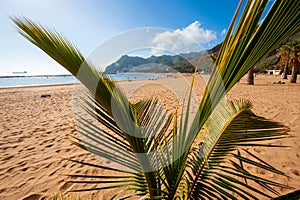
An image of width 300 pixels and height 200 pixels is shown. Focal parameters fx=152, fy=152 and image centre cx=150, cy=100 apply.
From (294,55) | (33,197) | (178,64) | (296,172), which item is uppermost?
(294,55)

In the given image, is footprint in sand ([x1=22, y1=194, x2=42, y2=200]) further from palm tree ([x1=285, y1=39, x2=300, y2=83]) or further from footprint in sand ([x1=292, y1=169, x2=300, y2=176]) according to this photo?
palm tree ([x1=285, y1=39, x2=300, y2=83])

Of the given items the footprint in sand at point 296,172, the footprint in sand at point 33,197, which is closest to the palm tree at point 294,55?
the footprint in sand at point 296,172

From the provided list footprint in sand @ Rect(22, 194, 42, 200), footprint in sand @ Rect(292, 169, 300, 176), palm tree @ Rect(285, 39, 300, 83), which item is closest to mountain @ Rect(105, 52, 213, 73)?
footprint in sand @ Rect(22, 194, 42, 200)

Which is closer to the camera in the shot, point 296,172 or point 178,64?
point 296,172

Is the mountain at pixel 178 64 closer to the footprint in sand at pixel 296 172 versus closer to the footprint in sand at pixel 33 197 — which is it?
the footprint in sand at pixel 33 197

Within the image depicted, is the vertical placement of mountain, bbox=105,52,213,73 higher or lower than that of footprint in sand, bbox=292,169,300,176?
higher

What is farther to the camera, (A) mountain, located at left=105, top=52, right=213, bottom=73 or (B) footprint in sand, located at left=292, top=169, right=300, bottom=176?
(B) footprint in sand, located at left=292, top=169, right=300, bottom=176

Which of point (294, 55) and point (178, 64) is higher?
point (294, 55)

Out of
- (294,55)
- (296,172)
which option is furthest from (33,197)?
(294,55)

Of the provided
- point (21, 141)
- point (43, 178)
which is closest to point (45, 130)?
point (21, 141)

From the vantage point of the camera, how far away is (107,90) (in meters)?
0.63

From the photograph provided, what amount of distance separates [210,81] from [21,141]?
5.19 m

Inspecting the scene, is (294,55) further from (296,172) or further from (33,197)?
(33,197)

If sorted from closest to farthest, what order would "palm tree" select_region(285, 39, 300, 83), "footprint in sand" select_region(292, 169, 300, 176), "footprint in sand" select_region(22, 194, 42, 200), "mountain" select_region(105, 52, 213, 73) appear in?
"mountain" select_region(105, 52, 213, 73), "footprint in sand" select_region(22, 194, 42, 200), "footprint in sand" select_region(292, 169, 300, 176), "palm tree" select_region(285, 39, 300, 83)
